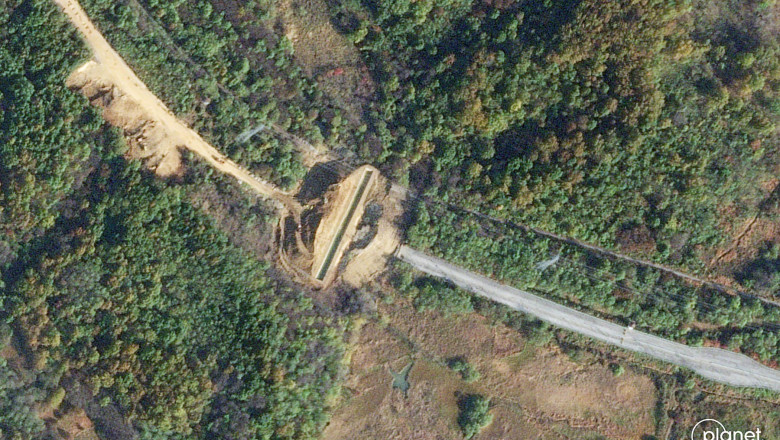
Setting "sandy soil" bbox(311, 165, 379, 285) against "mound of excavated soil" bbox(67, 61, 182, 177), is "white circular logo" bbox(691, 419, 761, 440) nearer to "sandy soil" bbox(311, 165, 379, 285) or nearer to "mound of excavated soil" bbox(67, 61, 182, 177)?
"sandy soil" bbox(311, 165, 379, 285)

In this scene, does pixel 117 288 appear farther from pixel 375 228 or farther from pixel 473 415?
pixel 473 415

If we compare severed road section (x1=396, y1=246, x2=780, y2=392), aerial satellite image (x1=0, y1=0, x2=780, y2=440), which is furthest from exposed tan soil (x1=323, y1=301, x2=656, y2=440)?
severed road section (x1=396, y1=246, x2=780, y2=392)

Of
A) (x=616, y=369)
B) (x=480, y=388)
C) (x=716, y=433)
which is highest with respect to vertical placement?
(x=480, y=388)

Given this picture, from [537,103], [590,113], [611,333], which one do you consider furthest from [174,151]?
[611,333]

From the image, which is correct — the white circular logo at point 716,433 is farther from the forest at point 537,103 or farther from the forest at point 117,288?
the forest at point 117,288

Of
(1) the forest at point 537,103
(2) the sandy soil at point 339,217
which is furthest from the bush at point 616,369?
(2) the sandy soil at point 339,217

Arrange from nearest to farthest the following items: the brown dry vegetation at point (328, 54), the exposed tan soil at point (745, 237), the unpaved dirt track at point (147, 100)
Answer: the exposed tan soil at point (745, 237), the unpaved dirt track at point (147, 100), the brown dry vegetation at point (328, 54)
